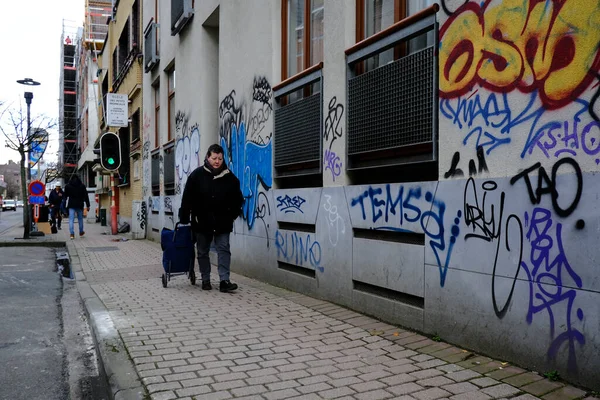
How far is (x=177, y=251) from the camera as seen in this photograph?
22.9 ft

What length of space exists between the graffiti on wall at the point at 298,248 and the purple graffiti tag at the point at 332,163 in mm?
866

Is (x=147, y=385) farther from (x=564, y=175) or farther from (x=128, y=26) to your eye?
(x=128, y=26)

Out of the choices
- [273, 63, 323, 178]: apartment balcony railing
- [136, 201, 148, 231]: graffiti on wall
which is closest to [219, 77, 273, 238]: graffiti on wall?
[273, 63, 323, 178]: apartment balcony railing

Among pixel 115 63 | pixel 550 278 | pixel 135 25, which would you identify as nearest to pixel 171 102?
pixel 135 25

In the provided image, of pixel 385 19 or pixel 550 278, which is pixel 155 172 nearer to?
pixel 385 19

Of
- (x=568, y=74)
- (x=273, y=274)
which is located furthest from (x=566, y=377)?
(x=273, y=274)

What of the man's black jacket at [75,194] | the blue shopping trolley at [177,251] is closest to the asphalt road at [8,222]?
the man's black jacket at [75,194]

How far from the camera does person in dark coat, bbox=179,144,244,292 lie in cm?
659

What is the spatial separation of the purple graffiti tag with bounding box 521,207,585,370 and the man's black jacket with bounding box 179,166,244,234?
400 centimetres

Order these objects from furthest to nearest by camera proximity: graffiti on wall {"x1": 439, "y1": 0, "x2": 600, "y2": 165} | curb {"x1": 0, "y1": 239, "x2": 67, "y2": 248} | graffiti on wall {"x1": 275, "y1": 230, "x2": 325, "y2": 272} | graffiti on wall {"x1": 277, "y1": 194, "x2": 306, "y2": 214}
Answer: curb {"x1": 0, "y1": 239, "x2": 67, "y2": 248} < graffiti on wall {"x1": 277, "y1": 194, "x2": 306, "y2": 214} < graffiti on wall {"x1": 275, "y1": 230, "x2": 325, "y2": 272} < graffiti on wall {"x1": 439, "y1": 0, "x2": 600, "y2": 165}

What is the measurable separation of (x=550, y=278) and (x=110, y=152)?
1341cm

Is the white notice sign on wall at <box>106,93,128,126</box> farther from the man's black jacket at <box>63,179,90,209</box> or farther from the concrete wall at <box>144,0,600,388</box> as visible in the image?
the concrete wall at <box>144,0,600,388</box>

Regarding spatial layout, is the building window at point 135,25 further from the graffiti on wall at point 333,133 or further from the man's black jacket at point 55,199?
the graffiti on wall at point 333,133

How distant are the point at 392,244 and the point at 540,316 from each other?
165 centimetres
